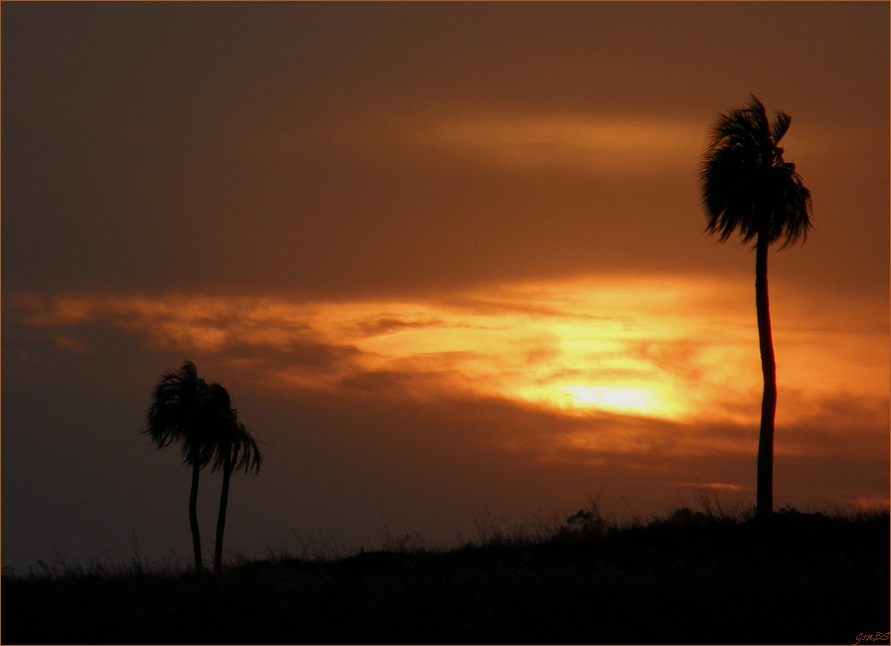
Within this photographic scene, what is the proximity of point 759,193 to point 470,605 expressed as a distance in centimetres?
1473

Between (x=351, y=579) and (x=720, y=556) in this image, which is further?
(x=720, y=556)

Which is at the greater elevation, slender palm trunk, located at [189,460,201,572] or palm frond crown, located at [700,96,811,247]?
palm frond crown, located at [700,96,811,247]

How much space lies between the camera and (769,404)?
25.4 metres

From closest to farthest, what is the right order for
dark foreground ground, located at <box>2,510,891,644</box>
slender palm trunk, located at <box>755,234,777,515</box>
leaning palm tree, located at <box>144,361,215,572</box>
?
1. dark foreground ground, located at <box>2,510,891,644</box>
2. slender palm trunk, located at <box>755,234,777,515</box>
3. leaning palm tree, located at <box>144,361,215,572</box>

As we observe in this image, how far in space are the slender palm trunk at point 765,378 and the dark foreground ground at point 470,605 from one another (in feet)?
21.6

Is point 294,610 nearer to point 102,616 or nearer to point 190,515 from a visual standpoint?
point 102,616

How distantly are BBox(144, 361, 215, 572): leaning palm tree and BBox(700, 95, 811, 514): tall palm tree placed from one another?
63.9 feet

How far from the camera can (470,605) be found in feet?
48.1

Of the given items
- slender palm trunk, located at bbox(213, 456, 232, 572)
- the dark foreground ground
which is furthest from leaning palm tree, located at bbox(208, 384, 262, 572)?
Answer: the dark foreground ground

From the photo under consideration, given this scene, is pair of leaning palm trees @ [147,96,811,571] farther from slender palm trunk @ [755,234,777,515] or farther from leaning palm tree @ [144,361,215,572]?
leaning palm tree @ [144,361,215,572]

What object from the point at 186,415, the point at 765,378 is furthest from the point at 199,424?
the point at 765,378

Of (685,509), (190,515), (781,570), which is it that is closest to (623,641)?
(781,570)

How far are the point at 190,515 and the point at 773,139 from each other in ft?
81.1

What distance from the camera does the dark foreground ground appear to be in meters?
13.8
